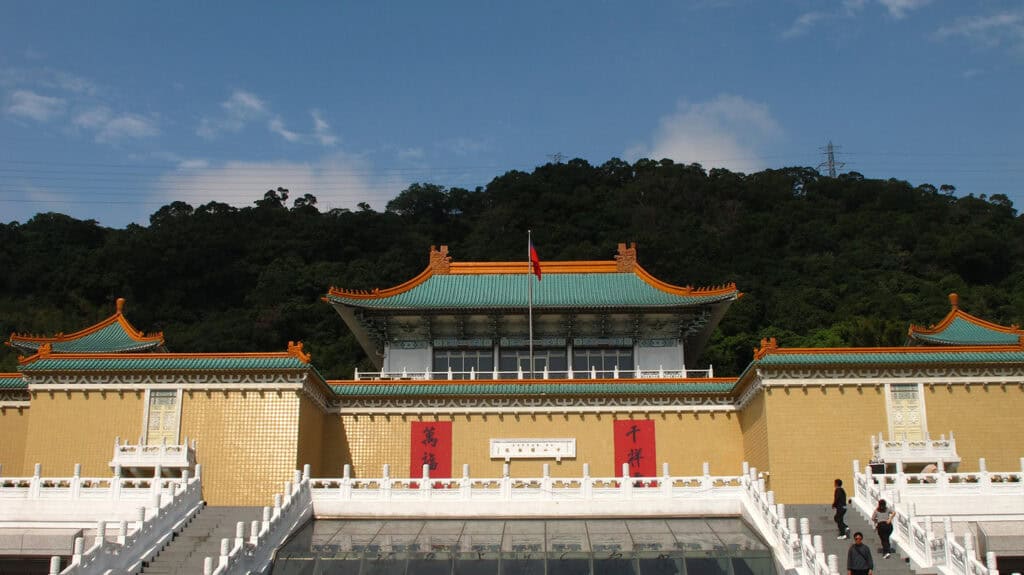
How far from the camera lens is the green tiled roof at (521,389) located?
2903 centimetres

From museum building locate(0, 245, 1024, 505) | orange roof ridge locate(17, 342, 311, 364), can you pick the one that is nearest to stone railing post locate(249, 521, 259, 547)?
museum building locate(0, 245, 1024, 505)

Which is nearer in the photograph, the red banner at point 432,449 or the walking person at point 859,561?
the walking person at point 859,561

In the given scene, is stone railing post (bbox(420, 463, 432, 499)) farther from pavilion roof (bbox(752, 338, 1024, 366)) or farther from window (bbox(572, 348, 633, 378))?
window (bbox(572, 348, 633, 378))

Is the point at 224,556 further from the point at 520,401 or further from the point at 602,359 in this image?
the point at 602,359

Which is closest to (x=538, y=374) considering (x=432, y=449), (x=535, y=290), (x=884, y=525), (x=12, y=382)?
(x=535, y=290)

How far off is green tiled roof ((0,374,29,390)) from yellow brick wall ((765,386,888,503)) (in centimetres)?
2107

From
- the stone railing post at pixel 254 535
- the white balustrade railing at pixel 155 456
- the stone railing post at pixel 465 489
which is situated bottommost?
the stone railing post at pixel 254 535

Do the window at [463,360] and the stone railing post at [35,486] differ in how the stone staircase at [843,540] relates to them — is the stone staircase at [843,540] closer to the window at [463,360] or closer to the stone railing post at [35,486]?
the window at [463,360]

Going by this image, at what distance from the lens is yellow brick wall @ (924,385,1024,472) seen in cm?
2628

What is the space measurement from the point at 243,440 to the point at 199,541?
525 centimetres

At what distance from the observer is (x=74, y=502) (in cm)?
2259

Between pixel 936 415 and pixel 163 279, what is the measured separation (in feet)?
196

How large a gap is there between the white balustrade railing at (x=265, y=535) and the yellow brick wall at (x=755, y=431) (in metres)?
11.5

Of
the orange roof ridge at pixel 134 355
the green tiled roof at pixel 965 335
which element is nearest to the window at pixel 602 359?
the green tiled roof at pixel 965 335
